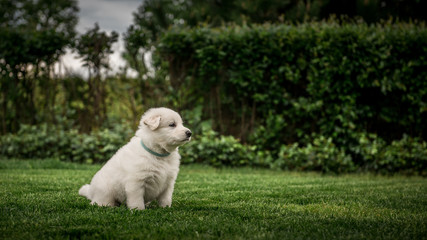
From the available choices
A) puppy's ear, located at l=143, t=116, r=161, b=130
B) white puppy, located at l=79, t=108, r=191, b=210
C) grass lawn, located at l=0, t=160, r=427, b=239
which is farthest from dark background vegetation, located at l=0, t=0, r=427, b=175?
puppy's ear, located at l=143, t=116, r=161, b=130

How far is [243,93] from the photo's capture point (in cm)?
889

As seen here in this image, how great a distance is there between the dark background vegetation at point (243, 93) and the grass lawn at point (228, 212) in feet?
8.10

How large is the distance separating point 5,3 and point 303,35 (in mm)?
17619

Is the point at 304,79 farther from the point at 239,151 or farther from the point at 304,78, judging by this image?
the point at 239,151

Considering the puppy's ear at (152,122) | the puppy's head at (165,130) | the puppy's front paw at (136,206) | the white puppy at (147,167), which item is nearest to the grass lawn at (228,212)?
the puppy's front paw at (136,206)

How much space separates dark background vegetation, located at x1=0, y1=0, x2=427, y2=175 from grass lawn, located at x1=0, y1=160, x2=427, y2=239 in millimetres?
2468

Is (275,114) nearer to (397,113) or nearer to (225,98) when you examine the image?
(225,98)

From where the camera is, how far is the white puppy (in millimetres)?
3699

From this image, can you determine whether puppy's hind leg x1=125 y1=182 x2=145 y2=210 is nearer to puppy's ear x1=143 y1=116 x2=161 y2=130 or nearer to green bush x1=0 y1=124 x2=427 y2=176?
puppy's ear x1=143 y1=116 x2=161 y2=130

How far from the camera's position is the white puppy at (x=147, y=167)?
146 inches

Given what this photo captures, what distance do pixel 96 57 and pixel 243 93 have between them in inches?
139

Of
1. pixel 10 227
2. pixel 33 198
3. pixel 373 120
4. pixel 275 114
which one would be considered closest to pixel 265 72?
pixel 275 114

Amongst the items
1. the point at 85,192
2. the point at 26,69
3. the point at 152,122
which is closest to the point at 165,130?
the point at 152,122

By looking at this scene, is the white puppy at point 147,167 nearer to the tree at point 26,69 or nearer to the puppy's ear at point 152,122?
the puppy's ear at point 152,122
